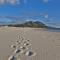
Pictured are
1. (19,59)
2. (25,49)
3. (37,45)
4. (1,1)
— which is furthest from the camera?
(1,1)

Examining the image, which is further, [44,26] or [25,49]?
[44,26]

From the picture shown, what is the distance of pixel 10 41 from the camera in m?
2.41

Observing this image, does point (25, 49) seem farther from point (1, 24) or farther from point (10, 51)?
point (1, 24)

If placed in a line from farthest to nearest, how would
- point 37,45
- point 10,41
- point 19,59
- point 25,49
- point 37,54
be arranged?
point 10,41 < point 37,45 < point 25,49 < point 37,54 < point 19,59

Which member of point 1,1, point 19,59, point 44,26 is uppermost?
point 1,1

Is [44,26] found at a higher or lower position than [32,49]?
higher

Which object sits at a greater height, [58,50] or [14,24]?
[14,24]

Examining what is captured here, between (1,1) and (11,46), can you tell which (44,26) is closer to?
(1,1)

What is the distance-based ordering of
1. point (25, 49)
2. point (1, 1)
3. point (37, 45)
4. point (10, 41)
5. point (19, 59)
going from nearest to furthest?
point (19, 59), point (25, 49), point (37, 45), point (10, 41), point (1, 1)

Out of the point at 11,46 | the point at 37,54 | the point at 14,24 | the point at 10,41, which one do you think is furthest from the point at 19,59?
the point at 14,24

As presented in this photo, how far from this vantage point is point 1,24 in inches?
135

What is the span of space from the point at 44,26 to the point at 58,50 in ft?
4.70

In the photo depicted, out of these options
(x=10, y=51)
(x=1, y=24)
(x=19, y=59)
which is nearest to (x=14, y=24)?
(x=1, y=24)

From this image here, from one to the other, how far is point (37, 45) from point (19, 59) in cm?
53
